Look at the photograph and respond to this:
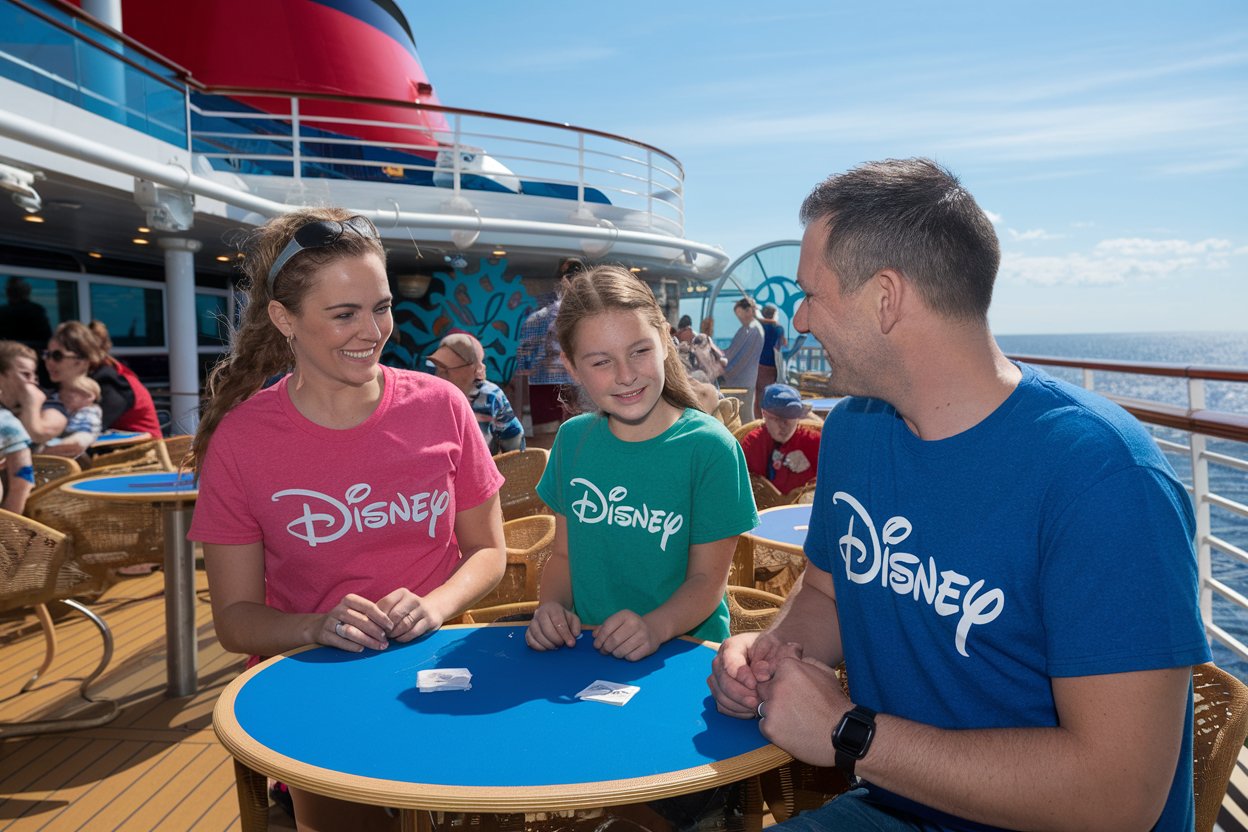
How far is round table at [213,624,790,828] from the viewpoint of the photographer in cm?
106

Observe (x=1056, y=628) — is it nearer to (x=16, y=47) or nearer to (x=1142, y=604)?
(x=1142, y=604)

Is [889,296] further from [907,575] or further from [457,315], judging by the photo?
[457,315]

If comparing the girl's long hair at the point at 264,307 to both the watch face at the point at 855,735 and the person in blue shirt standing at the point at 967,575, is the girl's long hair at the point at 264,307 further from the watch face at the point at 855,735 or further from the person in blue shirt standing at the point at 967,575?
the watch face at the point at 855,735

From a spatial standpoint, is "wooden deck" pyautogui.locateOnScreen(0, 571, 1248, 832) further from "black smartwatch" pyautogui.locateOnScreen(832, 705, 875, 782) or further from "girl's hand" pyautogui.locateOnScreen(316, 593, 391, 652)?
"black smartwatch" pyautogui.locateOnScreen(832, 705, 875, 782)

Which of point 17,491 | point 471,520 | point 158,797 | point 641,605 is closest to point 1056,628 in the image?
point 641,605

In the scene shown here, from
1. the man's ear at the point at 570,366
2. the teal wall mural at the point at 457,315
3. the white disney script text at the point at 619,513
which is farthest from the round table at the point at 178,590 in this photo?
the teal wall mural at the point at 457,315

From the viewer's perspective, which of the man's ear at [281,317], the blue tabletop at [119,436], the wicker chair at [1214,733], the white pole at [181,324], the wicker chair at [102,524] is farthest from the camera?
the white pole at [181,324]

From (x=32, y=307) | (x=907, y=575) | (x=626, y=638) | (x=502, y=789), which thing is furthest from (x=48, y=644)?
(x=32, y=307)

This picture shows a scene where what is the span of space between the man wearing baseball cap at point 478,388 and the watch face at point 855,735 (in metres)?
3.07

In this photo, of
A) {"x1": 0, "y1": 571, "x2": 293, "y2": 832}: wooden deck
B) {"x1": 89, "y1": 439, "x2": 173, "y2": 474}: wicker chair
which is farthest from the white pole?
{"x1": 0, "y1": 571, "x2": 293, "y2": 832}: wooden deck

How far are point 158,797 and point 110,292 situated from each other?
10077 mm

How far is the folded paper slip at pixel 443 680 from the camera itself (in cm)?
138

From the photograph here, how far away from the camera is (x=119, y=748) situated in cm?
298

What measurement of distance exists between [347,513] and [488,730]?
0.69 metres
